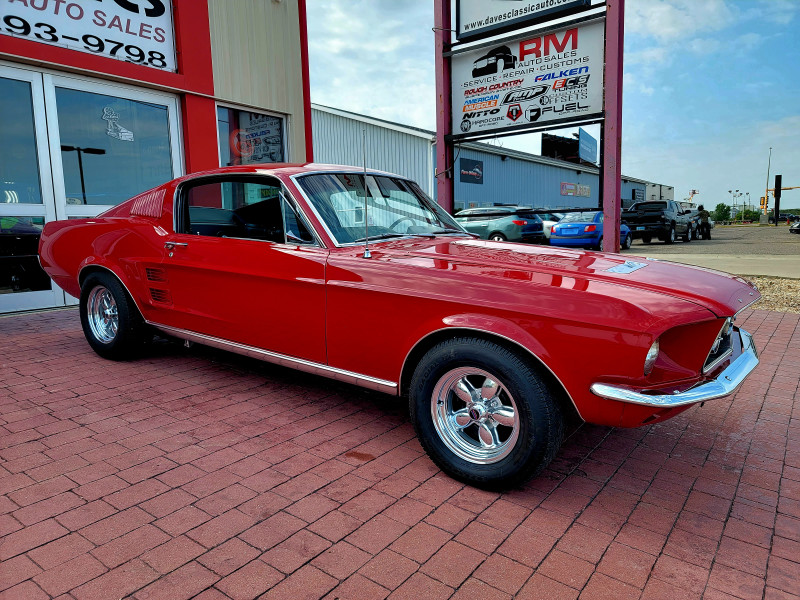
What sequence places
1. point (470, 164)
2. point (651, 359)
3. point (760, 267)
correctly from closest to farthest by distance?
point (651, 359)
point (470, 164)
point (760, 267)

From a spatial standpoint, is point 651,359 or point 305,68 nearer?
point 651,359

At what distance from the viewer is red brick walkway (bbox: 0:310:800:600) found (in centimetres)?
185

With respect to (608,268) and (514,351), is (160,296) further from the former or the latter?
(608,268)

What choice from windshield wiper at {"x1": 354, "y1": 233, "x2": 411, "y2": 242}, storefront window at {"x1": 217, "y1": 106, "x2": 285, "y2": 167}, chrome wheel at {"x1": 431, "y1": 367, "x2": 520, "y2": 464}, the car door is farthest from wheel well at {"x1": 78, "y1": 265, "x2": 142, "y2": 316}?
storefront window at {"x1": 217, "y1": 106, "x2": 285, "y2": 167}

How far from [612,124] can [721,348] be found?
3596 mm

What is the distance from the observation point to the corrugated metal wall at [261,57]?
7.96 meters

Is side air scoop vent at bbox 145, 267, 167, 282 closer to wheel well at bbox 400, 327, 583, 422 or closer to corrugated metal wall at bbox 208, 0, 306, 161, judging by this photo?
wheel well at bbox 400, 327, 583, 422

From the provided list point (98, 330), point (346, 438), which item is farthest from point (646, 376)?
point (98, 330)

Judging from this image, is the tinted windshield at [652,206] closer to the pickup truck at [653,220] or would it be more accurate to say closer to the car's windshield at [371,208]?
the pickup truck at [653,220]

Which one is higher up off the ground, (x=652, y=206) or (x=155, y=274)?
(x=652, y=206)

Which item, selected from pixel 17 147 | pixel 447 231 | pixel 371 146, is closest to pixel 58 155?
pixel 17 147

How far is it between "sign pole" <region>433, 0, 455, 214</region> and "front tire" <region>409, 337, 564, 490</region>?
435 centimetres

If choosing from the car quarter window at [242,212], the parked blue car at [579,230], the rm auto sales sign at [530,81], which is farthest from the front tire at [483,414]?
the parked blue car at [579,230]

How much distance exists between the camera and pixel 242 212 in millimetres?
3709
